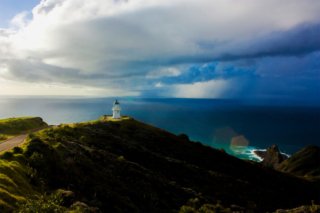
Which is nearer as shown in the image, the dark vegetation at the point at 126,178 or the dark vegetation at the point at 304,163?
the dark vegetation at the point at 126,178

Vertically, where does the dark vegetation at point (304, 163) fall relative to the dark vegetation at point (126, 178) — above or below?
below

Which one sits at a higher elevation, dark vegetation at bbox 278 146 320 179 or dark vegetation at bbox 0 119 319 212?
dark vegetation at bbox 0 119 319 212

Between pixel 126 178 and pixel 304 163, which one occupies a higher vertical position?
pixel 126 178

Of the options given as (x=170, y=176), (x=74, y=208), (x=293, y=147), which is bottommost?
(x=293, y=147)

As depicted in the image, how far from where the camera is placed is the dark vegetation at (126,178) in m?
22.3

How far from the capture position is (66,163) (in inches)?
1123

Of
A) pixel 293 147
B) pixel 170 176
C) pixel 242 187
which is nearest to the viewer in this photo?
pixel 170 176

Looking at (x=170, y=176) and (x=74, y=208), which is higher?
(x=74, y=208)

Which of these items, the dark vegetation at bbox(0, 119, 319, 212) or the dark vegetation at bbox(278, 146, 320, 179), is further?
the dark vegetation at bbox(278, 146, 320, 179)

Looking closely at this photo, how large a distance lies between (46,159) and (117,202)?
814 cm

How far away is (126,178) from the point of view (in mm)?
33375

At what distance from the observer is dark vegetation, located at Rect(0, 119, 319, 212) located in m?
22.3

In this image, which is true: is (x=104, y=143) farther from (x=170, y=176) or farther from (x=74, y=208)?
(x=74, y=208)

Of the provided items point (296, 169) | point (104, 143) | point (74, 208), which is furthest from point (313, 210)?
point (296, 169)
